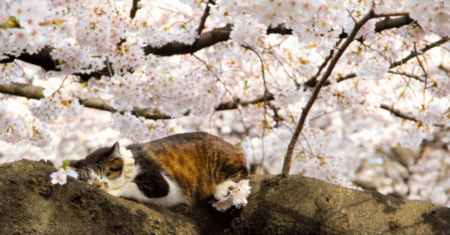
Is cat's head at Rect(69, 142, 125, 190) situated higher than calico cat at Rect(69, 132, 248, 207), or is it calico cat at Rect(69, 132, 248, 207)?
calico cat at Rect(69, 132, 248, 207)

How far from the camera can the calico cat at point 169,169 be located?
3.40m

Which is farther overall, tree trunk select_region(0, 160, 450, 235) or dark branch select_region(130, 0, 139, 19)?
dark branch select_region(130, 0, 139, 19)

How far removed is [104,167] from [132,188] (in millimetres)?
300

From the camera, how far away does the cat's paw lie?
3.29m

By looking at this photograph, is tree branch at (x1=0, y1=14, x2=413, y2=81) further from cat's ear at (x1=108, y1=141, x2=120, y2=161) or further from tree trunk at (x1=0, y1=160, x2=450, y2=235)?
tree trunk at (x1=0, y1=160, x2=450, y2=235)

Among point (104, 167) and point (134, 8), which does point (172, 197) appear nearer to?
point (104, 167)

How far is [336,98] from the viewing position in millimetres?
→ 7238

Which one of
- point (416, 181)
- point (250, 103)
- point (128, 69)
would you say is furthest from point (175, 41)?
point (416, 181)

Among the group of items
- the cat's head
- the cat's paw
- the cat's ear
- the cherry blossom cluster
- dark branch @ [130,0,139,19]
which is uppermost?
dark branch @ [130,0,139,19]

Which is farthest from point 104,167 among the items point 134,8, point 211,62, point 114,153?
point 211,62

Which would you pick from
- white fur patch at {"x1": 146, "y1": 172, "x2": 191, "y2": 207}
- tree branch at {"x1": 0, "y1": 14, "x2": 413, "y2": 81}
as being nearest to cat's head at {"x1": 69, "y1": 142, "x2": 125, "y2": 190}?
white fur patch at {"x1": 146, "y1": 172, "x2": 191, "y2": 207}

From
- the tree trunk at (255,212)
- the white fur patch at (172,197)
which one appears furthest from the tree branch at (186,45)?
the tree trunk at (255,212)

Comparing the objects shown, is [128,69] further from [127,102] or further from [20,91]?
[20,91]

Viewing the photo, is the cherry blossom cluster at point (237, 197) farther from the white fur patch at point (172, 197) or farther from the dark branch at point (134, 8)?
the dark branch at point (134, 8)
